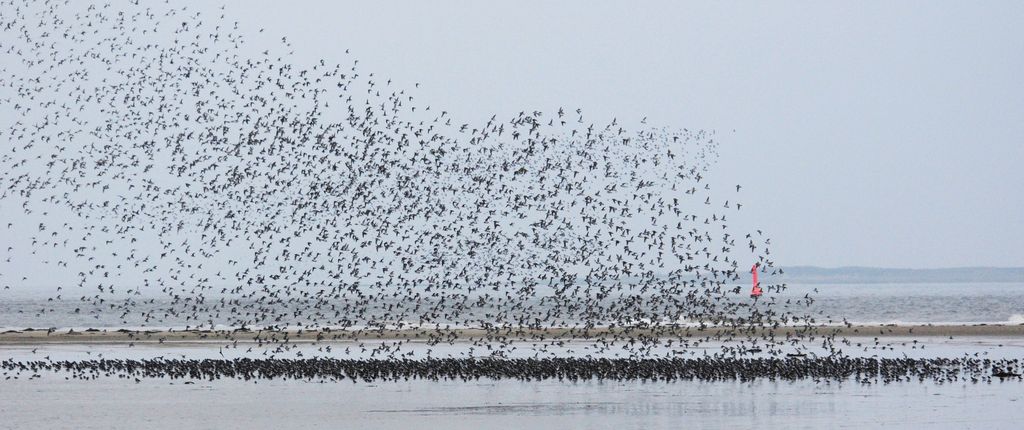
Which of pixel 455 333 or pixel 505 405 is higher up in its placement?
pixel 455 333

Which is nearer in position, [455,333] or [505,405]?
[505,405]

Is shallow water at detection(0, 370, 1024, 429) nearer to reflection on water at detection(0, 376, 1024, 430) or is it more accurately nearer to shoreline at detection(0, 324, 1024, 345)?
reflection on water at detection(0, 376, 1024, 430)

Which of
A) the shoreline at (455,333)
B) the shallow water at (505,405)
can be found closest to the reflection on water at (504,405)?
the shallow water at (505,405)

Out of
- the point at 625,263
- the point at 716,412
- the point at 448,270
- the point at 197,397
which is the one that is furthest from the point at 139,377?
the point at 716,412

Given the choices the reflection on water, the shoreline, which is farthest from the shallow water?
the shoreline

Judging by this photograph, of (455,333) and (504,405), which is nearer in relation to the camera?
(504,405)

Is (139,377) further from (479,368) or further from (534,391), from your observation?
(534,391)

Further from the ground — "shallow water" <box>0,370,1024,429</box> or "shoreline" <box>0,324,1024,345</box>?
"shoreline" <box>0,324,1024,345</box>

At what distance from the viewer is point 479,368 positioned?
131ft

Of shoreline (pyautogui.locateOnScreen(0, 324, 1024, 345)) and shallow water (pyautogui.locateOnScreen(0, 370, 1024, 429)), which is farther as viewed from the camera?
shoreline (pyautogui.locateOnScreen(0, 324, 1024, 345))

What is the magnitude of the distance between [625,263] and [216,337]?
25.5 meters

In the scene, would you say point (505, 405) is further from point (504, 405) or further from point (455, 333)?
point (455, 333)

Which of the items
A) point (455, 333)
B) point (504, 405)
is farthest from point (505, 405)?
point (455, 333)

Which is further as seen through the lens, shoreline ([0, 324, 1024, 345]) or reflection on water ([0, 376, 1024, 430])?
shoreline ([0, 324, 1024, 345])
